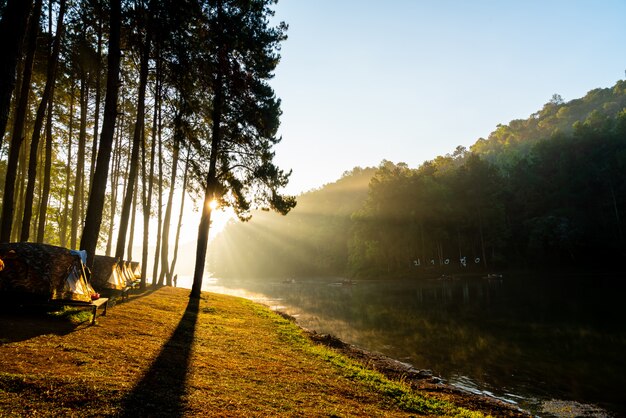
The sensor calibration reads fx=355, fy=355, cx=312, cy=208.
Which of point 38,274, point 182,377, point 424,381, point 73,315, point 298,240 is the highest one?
point 298,240

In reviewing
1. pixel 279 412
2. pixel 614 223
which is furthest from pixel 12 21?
pixel 614 223

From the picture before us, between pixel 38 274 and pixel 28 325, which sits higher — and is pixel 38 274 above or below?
above

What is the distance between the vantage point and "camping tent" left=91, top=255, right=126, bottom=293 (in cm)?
1778

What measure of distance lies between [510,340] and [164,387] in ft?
53.7

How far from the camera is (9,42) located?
18.6 ft

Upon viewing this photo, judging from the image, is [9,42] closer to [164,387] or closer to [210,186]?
[164,387]

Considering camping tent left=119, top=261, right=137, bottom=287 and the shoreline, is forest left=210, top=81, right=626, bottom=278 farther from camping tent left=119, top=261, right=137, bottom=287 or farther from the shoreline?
the shoreline

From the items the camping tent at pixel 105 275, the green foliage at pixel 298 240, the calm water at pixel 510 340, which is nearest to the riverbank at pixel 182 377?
the calm water at pixel 510 340

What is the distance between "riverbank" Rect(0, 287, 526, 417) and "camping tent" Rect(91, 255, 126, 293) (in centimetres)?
608

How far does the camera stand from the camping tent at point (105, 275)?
700 inches

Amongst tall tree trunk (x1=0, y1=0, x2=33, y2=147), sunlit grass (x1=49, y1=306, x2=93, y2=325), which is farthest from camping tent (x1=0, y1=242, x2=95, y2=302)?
tall tree trunk (x1=0, y1=0, x2=33, y2=147)

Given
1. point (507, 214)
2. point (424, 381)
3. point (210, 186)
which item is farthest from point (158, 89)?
point (507, 214)

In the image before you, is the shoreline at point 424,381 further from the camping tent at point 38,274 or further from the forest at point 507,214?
the forest at point 507,214

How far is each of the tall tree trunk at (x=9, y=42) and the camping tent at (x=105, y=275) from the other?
14.0 metres
